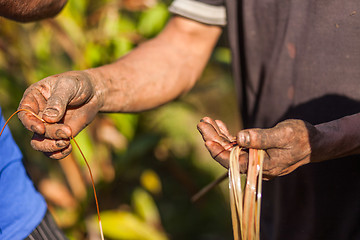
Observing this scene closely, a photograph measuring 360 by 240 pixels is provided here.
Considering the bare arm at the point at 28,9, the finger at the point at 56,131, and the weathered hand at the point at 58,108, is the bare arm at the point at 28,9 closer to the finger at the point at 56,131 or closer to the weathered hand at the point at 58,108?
the weathered hand at the point at 58,108

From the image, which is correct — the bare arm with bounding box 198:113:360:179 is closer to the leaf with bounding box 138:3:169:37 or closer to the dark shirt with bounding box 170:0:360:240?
the dark shirt with bounding box 170:0:360:240

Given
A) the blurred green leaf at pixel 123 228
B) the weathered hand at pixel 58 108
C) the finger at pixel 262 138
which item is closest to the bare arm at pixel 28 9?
the weathered hand at pixel 58 108

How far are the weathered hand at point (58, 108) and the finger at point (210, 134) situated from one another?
13.0 inches

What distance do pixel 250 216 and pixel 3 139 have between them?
2.39ft

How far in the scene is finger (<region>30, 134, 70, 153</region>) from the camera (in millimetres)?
1080

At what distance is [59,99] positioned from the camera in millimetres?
1049

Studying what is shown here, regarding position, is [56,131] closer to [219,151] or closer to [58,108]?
[58,108]

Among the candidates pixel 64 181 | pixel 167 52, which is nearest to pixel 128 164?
pixel 64 181

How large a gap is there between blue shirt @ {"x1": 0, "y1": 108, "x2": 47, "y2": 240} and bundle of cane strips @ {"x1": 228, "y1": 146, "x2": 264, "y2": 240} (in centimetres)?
60

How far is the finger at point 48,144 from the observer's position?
108 cm

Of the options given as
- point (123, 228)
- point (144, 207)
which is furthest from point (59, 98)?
point (144, 207)

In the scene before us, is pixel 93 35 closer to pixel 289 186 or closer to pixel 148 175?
pixel 148 175

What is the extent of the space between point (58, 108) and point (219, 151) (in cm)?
41

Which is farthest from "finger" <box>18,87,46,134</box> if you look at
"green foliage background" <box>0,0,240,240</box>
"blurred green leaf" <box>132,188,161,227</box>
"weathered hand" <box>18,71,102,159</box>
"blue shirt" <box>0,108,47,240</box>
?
"blurred green leaf" <box>132,188,161,227</box>
